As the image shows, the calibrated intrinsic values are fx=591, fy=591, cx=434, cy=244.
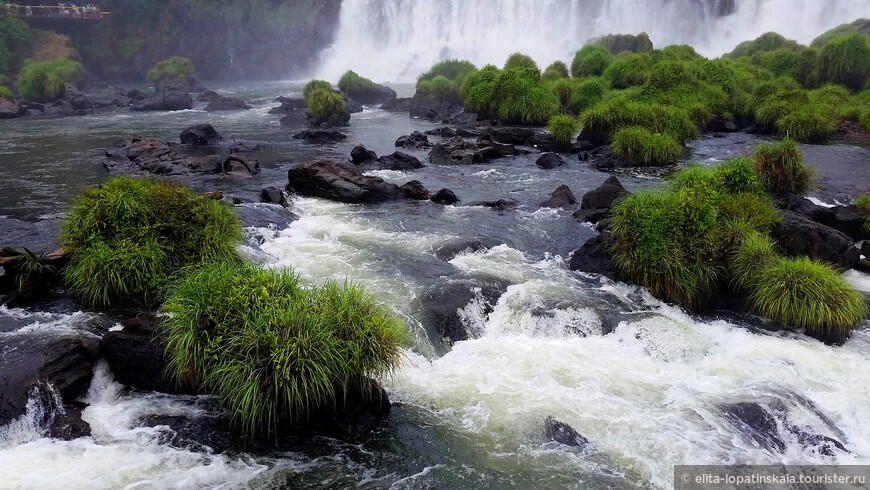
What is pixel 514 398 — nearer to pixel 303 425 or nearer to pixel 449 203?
pixel 303 425

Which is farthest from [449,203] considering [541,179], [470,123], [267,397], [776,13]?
[776,13]

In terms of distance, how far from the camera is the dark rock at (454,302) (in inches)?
526

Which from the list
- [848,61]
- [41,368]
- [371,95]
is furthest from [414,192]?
[371,95]

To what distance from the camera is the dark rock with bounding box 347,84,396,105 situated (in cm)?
5922

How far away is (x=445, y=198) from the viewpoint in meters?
23.4

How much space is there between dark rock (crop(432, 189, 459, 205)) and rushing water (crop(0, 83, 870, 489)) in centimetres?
338

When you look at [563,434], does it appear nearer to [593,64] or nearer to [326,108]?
[326,108]

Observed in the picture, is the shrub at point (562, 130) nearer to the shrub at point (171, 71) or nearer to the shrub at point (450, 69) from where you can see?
the shrub at point (450, 69)

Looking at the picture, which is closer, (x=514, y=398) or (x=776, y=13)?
(x=514, y=398)

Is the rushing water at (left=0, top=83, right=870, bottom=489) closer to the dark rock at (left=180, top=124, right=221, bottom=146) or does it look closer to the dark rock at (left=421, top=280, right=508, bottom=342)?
the dark rock at (left=421, top=280, right=508, bottom=342)

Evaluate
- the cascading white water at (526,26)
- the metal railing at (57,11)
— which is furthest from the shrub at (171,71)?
the cascading white water at (526,26)

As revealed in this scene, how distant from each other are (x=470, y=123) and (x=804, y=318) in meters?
33.2

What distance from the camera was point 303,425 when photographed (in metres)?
9.80

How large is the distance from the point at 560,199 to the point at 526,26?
229 feet
